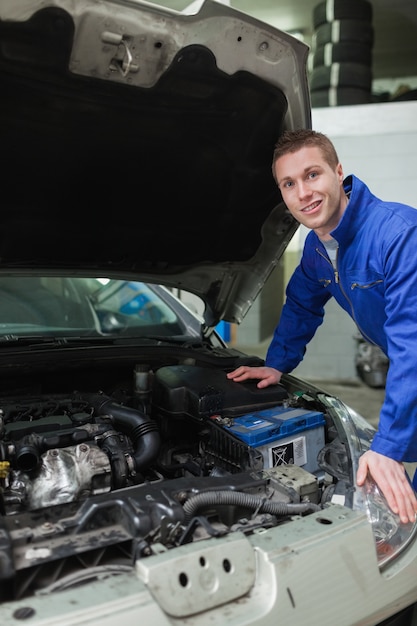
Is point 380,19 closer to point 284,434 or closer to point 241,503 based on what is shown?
point 284,434

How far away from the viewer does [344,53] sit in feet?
16.6

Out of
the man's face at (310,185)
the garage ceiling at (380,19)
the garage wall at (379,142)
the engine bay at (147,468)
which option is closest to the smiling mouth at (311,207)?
the man's face at (310,185)

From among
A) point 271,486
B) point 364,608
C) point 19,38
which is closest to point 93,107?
point 19,38

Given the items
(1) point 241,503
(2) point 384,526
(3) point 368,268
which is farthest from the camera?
(3) point 368,268

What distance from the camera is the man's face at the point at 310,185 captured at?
1674mm

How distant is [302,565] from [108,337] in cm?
134

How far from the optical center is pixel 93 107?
1556mm

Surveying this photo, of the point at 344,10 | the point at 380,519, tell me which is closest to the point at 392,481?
the point at 380,519

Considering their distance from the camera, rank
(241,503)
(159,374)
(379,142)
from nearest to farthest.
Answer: (241,503) → (159,374) → (379,142)

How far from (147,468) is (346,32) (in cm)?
491

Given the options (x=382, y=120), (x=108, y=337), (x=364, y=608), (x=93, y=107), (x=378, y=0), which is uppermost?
(x=378, y=0)

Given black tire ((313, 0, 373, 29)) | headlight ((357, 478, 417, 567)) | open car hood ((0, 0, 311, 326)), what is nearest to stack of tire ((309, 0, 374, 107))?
black tire ((313, 0, 373, 29))

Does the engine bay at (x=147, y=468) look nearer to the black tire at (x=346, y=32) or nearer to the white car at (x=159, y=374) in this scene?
the white car at (x=159, y=374)

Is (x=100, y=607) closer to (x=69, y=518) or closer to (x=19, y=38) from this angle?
(x=69, y=518)
